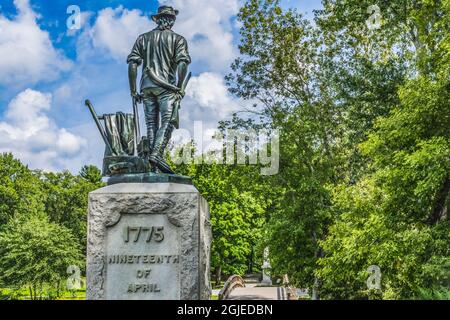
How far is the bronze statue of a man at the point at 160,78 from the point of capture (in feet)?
28.0

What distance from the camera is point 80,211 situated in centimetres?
Result: 5494

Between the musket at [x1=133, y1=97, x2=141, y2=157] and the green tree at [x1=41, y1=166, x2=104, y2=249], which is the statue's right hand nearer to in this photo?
the musket at [x1=133, y1=97, x2=141, y2=157]

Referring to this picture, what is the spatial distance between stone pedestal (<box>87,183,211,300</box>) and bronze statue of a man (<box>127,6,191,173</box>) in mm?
810

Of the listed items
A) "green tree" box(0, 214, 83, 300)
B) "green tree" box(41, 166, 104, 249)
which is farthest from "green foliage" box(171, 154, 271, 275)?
"green tree" box(41, 166, 104, 249)

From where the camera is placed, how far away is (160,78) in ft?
28.0

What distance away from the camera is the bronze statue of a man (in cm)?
853

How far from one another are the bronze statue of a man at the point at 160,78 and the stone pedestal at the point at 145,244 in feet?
2.66

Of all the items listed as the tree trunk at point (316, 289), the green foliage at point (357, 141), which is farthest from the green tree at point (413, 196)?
the tree trunk at point (316, 289)

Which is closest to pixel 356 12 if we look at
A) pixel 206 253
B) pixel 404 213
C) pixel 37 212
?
pixel 404 213

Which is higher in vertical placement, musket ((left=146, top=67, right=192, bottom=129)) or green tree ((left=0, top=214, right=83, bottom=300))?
musket ((left=146, top=67, right=192, bottom=129))

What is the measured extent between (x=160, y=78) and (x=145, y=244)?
8.64ft

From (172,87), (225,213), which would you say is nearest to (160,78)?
(172,87)

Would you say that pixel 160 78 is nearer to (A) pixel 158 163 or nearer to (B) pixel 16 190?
(A) pixel 158 163

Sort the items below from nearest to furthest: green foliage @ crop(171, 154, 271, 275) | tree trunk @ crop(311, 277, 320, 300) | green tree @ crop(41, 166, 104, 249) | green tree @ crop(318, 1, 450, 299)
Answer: green tree @ crop(318, 1, 450, 299)
tree trunk @ crop(311, 277, 320, 300)
green foliage @ crop(171, 154, 271, 275)
green tree @ crop(41, 166, 104, 249)
